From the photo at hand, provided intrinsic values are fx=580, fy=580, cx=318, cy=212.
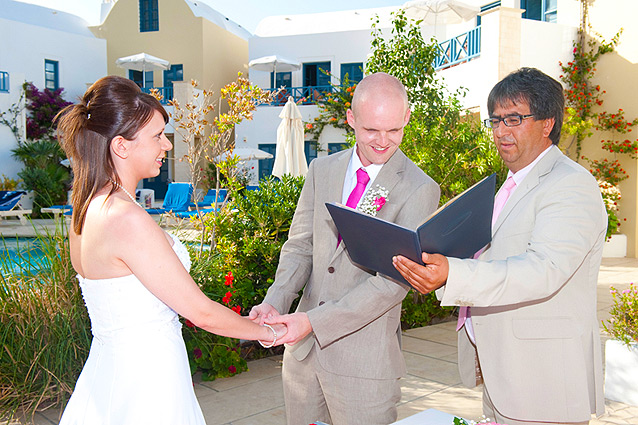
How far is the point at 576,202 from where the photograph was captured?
212 cm

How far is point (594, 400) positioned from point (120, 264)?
1.88m

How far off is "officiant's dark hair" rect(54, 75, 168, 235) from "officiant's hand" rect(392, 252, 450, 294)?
3.56 ft

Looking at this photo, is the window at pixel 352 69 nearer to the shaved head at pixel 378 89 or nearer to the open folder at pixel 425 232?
the shaved head at pixel 378 89

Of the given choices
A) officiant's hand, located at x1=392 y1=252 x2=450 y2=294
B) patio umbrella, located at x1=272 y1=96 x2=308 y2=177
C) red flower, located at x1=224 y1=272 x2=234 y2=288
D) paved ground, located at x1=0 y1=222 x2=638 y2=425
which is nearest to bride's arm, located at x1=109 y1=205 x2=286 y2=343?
officiant's hand, located at x1=392 y1=252 x2=450 y2=294

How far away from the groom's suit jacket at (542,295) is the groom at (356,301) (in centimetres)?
38

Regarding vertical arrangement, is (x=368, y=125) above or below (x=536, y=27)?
below

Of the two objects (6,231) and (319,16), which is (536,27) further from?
(319,16)

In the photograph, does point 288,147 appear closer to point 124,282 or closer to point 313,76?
point 124,282

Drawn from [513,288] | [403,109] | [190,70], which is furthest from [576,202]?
[190,70]

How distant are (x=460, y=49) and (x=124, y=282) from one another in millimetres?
13003

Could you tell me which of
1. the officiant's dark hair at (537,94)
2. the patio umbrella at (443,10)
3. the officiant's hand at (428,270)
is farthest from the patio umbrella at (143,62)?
the officiant's hand at (428,270)

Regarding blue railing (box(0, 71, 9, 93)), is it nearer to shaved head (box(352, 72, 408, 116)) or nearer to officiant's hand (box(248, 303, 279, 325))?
officiant's hand (box(248, 303, 279, 325))

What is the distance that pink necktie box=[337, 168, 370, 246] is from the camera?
2.56 metres

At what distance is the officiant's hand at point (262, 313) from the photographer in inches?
100
